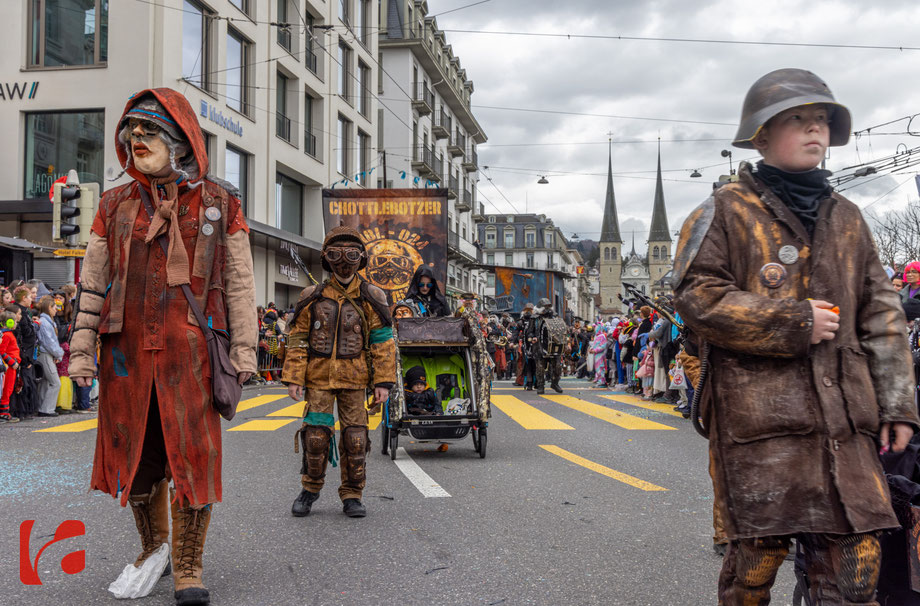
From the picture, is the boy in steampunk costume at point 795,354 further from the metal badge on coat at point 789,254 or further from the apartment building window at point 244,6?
the apartment building window at point 244,6

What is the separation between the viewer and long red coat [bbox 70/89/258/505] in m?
3.54

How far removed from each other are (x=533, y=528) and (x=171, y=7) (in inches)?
760

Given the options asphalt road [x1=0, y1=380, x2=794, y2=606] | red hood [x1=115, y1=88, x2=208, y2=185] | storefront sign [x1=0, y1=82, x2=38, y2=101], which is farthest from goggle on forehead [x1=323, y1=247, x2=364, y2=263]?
storefront sign [x1=0, y1=82, x2=38, y2=101]

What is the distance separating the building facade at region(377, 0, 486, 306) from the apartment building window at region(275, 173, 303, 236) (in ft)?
29.4

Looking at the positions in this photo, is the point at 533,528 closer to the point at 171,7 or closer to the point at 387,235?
the point at 387,235

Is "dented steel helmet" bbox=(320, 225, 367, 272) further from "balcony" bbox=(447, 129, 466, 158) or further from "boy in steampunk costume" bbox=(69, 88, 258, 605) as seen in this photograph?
"balcony" bbox=(447, 129, 466, 158)

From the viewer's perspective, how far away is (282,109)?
2822 cm

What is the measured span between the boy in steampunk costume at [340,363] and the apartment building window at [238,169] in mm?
18958

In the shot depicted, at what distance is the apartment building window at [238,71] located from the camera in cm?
2403

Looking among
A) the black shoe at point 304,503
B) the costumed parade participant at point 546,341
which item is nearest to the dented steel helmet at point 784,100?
the black shoe at point 304,503

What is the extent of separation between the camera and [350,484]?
5547 millimetres

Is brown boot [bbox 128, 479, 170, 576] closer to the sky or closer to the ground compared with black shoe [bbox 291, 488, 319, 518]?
closer to the sky

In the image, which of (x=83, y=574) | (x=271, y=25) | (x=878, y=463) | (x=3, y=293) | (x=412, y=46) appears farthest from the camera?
(x=412, y=46)

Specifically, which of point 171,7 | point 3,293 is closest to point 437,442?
point 3,293
